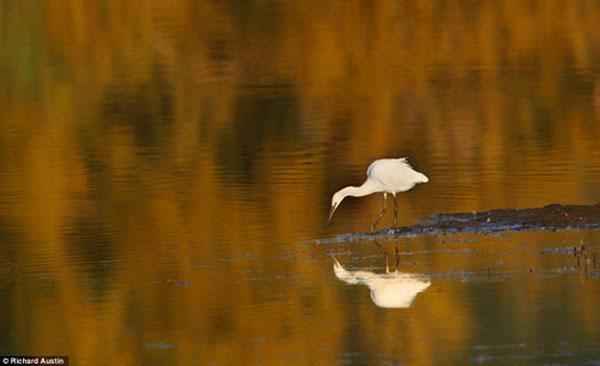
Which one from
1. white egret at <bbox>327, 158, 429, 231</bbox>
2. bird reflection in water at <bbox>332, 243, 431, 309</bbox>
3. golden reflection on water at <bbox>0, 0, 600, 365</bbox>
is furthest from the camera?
white egret at <bbox>327, 158, 429, 231</bbox>

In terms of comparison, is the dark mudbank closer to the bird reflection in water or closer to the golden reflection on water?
the golden reflection on water

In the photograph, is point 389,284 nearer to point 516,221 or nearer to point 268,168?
point 516,221

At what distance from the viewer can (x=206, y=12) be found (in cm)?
4862

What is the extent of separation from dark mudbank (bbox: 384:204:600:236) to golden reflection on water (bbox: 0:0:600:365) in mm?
459

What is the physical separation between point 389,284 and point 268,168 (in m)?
7.52

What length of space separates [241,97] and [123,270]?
50.6ft

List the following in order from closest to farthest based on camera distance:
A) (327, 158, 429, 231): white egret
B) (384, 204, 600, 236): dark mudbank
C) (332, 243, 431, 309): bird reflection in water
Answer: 1. (332, 243, 431, 309): bird reflection in water
2. (384, 204, 600, 236): dark mudbank
3. (327, 158, 429, 231): white egret

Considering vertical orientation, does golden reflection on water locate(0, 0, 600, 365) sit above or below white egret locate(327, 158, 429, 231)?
below

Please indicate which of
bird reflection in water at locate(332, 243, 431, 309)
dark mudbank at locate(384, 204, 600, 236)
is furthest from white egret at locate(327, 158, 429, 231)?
bird reflection in water at locate(332, 243, 431, 309)

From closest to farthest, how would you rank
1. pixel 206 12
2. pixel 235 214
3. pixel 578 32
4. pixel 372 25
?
pixel 235 214 → pixel 578 32 → pixel 372 25 → pixel 206 12

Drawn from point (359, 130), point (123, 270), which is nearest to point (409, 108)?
point (359, 130)

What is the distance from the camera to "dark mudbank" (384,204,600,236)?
15656 mm

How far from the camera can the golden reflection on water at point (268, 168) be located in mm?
12484

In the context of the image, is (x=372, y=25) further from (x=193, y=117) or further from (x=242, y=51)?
(x=193, y=117)
